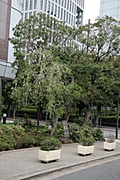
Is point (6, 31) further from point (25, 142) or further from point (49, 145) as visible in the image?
point (49, 145)

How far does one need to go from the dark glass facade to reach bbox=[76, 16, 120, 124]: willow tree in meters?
7.47

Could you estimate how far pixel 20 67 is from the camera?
18.5 meters

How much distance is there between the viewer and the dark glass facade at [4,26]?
76.4 feet

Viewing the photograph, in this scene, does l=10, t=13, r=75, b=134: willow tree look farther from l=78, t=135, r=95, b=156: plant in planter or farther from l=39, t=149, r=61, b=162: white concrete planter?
l=39, t=149, r=61, b=162: white concrete planter

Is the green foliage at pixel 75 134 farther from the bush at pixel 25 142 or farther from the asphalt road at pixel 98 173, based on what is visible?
the asphalt road at pixel 98 173

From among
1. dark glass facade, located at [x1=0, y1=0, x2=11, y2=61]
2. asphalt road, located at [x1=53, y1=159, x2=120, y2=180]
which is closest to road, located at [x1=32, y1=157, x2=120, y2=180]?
asphalt road, located at [x1=53, y1=159, x2=120, y2=180]

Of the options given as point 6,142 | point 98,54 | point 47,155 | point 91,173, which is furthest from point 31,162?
point 98,54

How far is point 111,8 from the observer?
85688 millimetres

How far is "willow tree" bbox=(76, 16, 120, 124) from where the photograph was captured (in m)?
18.1

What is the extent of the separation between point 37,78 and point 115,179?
784 centimetres

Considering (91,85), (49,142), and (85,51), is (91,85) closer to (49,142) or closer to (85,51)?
(85,51)

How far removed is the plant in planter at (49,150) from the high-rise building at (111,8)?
78387mm

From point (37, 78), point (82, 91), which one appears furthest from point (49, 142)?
point (82, 91)

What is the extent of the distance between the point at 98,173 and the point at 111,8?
3255 inches
